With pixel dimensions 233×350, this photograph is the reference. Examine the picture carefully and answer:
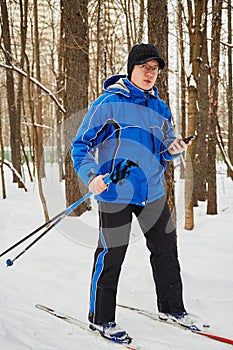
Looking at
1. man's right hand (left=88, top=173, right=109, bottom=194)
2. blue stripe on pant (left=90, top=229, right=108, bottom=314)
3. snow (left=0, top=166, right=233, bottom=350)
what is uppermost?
man's right hand (left=88, top=173, right=109, bottom=194)

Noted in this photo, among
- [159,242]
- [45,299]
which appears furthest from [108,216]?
[45,299]

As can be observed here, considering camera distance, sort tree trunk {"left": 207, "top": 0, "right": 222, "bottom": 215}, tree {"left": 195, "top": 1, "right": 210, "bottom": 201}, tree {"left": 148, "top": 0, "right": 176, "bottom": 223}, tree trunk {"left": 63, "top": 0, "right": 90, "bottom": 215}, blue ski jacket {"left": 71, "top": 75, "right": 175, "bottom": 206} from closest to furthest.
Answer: blue ski jacket {"left": 71, "top": 75, "right": 175, "bottom": 206} < tree {"left": 148, "top": 0, "right": 176, "bottom": 223} < tree trunk {"left": 207, "top": 0, "right": 222, "bottom": 215} < tree trunk {"left": 63, "top": 0, "right": 90, "bottom": 215} < tree {"left": 195, "top": 1, "right": 210, "bottom": 201}

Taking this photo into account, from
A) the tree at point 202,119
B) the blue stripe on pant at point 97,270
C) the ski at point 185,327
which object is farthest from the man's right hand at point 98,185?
→ the tree at point 202,119

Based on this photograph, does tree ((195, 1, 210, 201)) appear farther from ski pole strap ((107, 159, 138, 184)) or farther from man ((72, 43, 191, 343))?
ski pole strap ((107, 159, 138, 184))

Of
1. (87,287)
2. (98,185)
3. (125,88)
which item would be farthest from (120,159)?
(87,287)

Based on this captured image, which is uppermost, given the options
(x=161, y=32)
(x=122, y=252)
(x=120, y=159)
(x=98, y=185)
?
(x=161, y=32)

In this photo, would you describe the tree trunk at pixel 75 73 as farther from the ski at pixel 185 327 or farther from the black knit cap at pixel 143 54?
the black knit cap at pixel 143 54

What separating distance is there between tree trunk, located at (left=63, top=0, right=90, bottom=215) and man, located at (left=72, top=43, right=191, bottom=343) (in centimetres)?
401

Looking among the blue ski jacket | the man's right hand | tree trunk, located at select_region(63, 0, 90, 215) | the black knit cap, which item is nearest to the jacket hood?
the blue ski jacket

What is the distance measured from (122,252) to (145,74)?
1.18m

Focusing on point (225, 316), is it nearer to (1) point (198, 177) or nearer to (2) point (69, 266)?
(2) point (69, 266)

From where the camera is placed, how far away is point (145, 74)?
8.59 ft

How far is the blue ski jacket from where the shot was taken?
8.36 feet

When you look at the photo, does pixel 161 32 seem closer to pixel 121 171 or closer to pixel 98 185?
pixel 121 171
